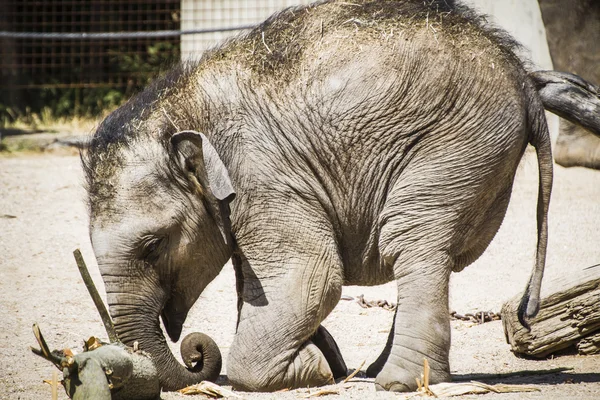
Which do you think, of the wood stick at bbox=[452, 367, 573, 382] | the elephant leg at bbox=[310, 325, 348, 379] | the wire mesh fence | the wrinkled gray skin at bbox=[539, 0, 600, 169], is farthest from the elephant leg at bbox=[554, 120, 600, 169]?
the elephant leg at bbox=[310, 325, 348, 379]

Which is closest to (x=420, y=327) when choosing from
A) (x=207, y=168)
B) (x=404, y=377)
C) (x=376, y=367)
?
(x=404, y=377)

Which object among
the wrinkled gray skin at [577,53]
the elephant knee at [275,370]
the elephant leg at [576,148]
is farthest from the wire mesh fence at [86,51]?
the elephant knee at [275,370]

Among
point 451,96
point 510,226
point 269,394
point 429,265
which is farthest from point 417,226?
point 510,226

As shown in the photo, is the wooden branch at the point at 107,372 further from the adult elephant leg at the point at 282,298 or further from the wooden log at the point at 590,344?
the wooden log at the point at 590,344

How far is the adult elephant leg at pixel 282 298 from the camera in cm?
478

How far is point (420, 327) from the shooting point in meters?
4.66

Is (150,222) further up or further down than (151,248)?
further up

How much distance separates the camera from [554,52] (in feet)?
37.2

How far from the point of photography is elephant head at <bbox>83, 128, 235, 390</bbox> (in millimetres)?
4812

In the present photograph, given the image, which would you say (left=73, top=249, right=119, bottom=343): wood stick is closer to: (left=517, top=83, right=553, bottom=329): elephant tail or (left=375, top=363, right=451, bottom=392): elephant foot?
(left=375, top=363, right=451, bottom=392): elephant foot

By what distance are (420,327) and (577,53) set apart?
7.42 meters

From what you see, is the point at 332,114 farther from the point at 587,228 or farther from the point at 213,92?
the point at 587,228

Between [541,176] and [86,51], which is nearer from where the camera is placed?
[541,176]

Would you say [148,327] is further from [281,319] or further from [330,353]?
[330,353]
